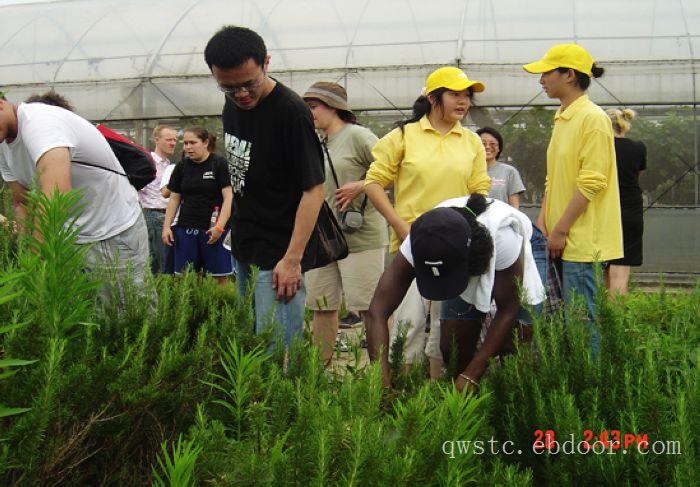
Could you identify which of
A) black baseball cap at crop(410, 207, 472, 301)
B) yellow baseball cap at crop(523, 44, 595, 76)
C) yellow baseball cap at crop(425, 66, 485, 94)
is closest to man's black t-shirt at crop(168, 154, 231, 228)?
yellow baseball cap at crop(425, 66, 485, 94)

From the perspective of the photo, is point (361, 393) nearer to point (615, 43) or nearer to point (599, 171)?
point (599, 171)

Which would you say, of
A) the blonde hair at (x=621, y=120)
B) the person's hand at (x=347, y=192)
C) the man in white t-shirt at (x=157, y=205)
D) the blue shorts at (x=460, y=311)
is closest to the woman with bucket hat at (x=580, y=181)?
the blue shorts at (x=460, y=311)

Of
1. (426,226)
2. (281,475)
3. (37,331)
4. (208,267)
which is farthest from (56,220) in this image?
(208,267)

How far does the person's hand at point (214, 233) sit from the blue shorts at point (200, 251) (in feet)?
0.31

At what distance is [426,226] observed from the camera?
3076 millimetres

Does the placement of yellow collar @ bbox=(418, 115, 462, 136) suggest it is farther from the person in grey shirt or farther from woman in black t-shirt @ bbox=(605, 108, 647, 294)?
woman in black t-shirt @ bbox=(605, 108, 647, 294)

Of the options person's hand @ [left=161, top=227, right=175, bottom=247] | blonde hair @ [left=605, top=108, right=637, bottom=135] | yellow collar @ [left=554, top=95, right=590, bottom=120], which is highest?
blonde hair @ [left=605, top=108, right=637, bottom=135]

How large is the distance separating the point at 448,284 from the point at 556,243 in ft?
4.75

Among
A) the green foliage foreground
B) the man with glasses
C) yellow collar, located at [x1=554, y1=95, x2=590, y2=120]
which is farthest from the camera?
yellow collar, located at [x1=554, y1=95, x2=590, y2=120]

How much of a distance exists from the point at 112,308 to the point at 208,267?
4.87 metres

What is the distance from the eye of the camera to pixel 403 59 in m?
12.1

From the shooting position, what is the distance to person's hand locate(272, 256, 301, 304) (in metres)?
3.47

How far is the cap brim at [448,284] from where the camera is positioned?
3.09 m

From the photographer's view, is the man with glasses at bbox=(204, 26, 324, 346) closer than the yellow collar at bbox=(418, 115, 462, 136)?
Yes
